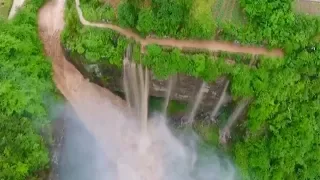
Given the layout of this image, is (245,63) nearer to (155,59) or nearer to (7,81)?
(155,59)

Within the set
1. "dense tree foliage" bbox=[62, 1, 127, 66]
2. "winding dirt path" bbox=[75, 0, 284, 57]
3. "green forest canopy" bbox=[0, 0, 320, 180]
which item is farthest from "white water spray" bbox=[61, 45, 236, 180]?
"winding dirt path" bbox=[75, 0, 284, 57]

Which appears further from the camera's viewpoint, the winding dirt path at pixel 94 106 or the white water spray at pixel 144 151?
the winding dirt path at pixel 94 106

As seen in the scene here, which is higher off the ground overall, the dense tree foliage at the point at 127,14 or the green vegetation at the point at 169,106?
the dense tree foliage at the point at 127,14

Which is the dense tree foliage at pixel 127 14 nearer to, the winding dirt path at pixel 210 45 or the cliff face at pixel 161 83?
the winding dirt path at pixel 210 45

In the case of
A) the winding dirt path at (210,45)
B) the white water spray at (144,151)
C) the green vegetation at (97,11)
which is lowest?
the white water spray at (144,151)

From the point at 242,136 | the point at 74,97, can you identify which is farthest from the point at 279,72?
the point at 74,97

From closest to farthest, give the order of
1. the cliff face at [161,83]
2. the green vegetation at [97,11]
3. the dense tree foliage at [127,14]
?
the dense tree foliage at [127,14] < the green vegetation at [97,11] < the cliff face at [161,83]

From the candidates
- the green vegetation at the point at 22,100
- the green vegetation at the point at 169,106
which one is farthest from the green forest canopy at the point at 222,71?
the green vegetation at the point at 169,106

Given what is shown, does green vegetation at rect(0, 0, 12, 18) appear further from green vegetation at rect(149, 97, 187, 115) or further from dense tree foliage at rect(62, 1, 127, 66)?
green vegetation at rect(149, 97, 187, 115)
